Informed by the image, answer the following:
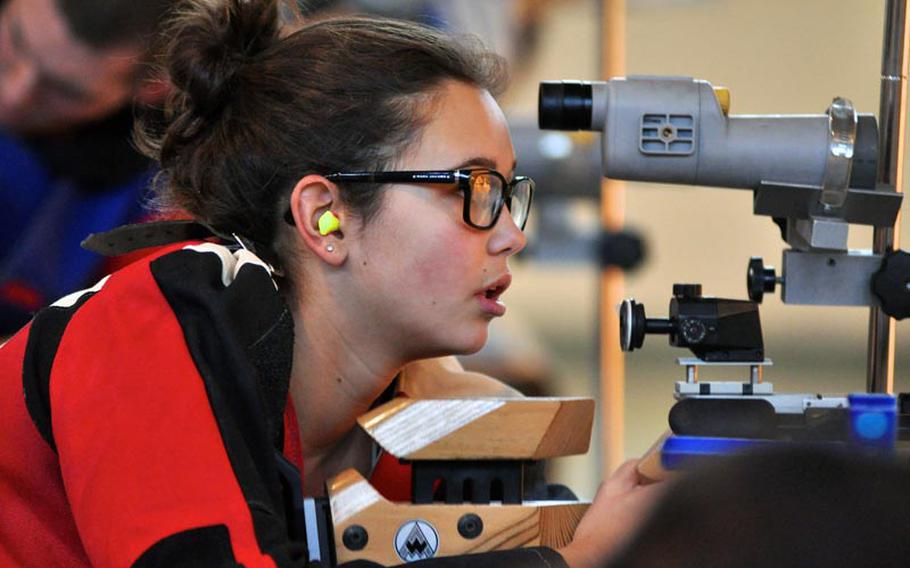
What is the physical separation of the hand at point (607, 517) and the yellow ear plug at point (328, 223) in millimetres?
426

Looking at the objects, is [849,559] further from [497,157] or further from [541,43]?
[541,43]

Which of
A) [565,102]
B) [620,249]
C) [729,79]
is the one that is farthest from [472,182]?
[729,79]

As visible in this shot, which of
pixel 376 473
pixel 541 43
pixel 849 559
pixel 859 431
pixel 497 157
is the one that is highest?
pixel 541 43

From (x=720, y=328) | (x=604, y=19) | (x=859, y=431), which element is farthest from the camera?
(x=604, y=19)

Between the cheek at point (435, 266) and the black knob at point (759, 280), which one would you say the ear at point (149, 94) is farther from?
the black knob at point (759, 280)

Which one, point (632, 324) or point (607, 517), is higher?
point (632, 324)

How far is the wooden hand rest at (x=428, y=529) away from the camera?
3.78ft

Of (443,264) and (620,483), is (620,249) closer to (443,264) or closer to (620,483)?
(443,264)

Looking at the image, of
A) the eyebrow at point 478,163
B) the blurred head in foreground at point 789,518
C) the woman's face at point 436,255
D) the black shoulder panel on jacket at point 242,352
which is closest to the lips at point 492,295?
the woman's face at point 436,255

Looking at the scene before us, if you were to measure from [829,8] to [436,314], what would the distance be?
16.9 feet

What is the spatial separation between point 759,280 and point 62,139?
1396mm

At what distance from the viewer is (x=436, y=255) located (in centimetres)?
140

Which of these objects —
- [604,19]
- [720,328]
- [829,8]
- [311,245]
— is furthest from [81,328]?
[829,8]

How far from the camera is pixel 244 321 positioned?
122cm
